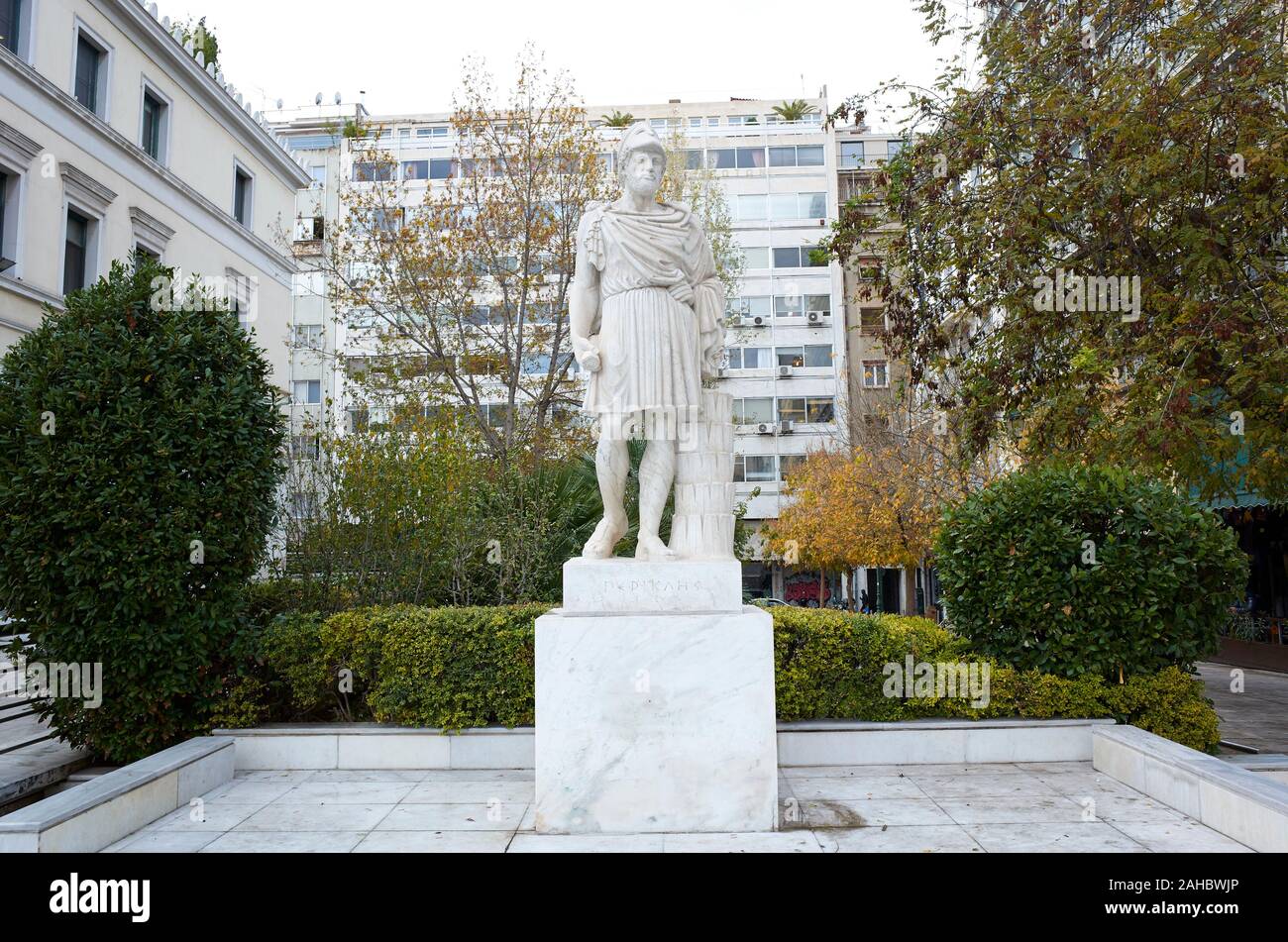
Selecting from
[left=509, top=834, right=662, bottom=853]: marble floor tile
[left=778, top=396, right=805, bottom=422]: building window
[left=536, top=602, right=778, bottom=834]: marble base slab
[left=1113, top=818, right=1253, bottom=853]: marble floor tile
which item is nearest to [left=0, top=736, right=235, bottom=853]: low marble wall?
[left=509, top=834, right=662, bottom=853]: marble floor tile

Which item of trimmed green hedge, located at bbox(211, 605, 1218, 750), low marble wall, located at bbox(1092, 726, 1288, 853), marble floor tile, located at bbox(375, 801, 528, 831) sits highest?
trimmed green hedge, located at bbox(211, 605, 1218, 750)

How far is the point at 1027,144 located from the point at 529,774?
932cm

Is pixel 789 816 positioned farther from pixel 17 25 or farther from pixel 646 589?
pixel 17 25

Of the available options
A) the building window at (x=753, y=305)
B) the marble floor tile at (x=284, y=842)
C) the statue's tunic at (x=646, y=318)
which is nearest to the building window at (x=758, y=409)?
the building window at (x=753, y=305)

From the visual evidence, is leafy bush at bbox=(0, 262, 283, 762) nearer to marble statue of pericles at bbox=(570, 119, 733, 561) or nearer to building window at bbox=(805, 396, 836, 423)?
marble statue of pericles at bbox=(570, 119, 733, 561)

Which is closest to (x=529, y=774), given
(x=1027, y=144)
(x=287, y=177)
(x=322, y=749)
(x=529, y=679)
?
(x=529, y=679)

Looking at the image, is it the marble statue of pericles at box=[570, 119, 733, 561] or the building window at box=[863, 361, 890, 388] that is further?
the building window at box=[863, 361, 890, 388]

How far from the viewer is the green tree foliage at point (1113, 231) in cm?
912

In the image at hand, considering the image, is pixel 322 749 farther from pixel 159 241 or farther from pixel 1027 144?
pixel 159 241

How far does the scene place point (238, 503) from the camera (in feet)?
24.2

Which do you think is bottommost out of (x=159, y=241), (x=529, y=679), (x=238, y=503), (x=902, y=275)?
(x=529, y=679)

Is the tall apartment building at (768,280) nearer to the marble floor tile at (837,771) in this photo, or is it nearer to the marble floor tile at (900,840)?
the marble floor tile at (837,771)

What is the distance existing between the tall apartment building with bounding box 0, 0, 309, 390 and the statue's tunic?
11.4 meters

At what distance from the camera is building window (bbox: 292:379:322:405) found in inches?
1511
